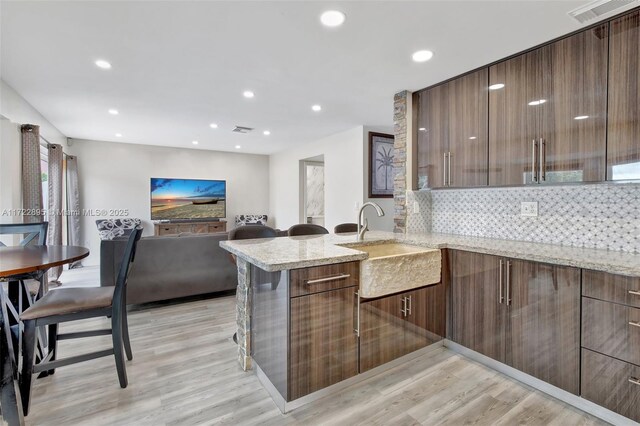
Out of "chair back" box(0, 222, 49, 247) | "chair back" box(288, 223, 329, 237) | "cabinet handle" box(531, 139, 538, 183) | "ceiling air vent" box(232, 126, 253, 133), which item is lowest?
"chair back" box(288, 223, 329, 237)

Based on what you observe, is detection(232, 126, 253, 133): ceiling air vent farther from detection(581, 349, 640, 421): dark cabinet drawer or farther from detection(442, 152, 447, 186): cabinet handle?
detection(581, 349, 640, 421): dark cabinet drawer

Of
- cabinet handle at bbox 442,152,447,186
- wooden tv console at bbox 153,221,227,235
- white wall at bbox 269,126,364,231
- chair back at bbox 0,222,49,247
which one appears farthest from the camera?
wooden tv console at bbox 153,221,227,235

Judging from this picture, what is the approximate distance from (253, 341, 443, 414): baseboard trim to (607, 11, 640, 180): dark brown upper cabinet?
1810 mm

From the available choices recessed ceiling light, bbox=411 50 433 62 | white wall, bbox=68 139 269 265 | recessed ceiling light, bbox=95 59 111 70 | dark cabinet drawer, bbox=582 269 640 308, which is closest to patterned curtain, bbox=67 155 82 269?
white wall, bbox=68 139 269 265

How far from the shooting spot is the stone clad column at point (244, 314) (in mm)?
2104

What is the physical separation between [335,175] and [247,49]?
318 centimetres

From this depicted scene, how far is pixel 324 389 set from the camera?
181 cm

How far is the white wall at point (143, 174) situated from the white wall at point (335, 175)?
1.18 meters

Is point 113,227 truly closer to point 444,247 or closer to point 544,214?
point 444,247

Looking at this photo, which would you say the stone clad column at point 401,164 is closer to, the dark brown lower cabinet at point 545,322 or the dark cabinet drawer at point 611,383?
the dark brown lower cabinet at point 545,322

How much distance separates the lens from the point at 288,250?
1948 mm

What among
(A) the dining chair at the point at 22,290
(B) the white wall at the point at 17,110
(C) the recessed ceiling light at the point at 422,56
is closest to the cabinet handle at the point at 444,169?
(C) the recessed ceiling light at the point at 422,56

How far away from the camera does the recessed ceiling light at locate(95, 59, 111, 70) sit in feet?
8.27

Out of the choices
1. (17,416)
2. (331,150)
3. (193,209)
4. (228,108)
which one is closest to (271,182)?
(193,209)
